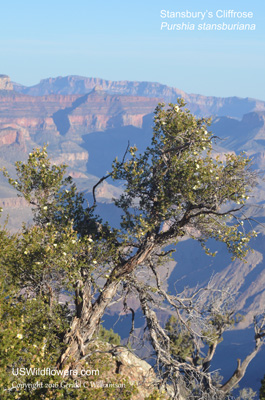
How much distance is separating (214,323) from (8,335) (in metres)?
16.4

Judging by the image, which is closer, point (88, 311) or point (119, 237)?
point (88, 311)

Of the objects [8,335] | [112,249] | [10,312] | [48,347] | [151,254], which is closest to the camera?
[8,335]

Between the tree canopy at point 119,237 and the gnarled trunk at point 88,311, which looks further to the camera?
the gnarled trunk at point 88,311

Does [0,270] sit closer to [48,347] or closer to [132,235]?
[48,347]

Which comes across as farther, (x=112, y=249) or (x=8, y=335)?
(x=112, y=249)

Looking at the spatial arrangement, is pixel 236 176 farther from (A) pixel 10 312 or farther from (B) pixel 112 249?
(A) pixel 10 312

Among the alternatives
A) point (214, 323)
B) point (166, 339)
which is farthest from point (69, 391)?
point (214, 323)

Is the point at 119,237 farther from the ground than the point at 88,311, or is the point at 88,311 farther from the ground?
the point at 119,237

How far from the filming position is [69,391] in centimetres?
1527

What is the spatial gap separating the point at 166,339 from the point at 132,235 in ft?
20.1

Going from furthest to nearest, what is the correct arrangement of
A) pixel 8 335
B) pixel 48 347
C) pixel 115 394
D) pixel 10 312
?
pixel 48 347
pixel 10 312
pixel 115 394
pixel 8 335

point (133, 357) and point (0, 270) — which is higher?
point (0, 270)

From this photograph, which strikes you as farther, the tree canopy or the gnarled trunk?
the gnarled trunk

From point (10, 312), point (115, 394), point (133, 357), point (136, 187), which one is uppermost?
point (136, 187)
